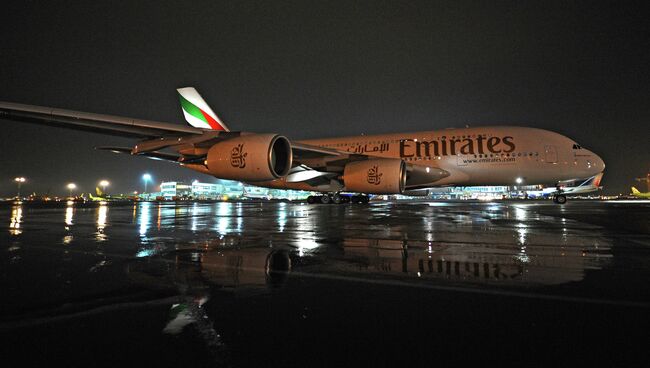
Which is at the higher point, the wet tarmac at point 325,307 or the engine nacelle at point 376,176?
the engine nacelle at point 376,176

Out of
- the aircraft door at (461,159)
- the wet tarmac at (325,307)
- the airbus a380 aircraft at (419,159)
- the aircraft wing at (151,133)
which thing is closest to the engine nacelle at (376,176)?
the airbus a380 aircraft at (419,159)

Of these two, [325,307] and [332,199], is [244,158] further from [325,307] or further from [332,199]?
[332,199]

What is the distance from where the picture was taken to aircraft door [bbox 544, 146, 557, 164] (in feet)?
57.5

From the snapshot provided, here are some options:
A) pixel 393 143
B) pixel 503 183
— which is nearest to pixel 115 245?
pixel 393 143

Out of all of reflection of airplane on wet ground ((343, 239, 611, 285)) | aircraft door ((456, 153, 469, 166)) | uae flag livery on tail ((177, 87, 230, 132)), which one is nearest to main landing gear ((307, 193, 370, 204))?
aircraft door ((456, 153, 469, 166))

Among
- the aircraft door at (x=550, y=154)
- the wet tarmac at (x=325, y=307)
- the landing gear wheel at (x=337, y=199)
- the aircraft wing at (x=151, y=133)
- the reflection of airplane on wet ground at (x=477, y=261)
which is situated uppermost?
the aircraft door at (x=550, y=154)

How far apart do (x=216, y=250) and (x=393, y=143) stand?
1621cm

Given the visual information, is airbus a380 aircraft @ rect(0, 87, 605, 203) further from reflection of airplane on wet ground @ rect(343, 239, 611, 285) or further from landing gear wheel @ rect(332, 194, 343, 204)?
reflection of airplane on wet ground @ rect(343, 239, 611, 285)

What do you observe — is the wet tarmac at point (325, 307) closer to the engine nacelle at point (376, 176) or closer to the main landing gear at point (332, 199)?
the engine nacelle at point (376, 176)

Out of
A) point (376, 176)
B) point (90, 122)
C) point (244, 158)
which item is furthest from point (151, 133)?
point (376, 176)

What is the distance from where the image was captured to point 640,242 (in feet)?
18.9

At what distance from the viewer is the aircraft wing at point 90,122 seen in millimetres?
7779

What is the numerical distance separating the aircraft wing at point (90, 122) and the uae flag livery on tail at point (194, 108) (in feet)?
36.1

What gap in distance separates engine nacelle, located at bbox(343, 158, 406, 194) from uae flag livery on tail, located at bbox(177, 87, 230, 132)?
9.79 metres
